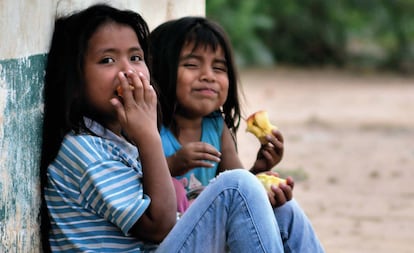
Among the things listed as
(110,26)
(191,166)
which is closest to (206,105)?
(191,166)

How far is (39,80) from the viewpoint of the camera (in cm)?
264

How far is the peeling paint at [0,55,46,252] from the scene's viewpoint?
7.97 feet

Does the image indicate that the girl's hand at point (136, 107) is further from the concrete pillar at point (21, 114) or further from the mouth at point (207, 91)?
the mouth at point (207, 91)

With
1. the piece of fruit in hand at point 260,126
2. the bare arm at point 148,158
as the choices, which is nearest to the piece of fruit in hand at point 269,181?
the piece of fruit in hand at point 260,126

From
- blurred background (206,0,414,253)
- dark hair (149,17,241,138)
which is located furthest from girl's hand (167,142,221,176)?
blurred background (206,0,414,253)

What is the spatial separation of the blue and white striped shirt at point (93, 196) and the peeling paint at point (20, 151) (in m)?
0.06

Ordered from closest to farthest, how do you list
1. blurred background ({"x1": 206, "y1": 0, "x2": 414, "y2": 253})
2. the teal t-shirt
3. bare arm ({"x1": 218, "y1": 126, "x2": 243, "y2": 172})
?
the teal t-shirt
bare arm ({"x1": 218, "y1": 126, "x2": 243, "y2": 172})
blurred background ({"x1": 206, "y1": 0, "x2": 414, "y2": 253})

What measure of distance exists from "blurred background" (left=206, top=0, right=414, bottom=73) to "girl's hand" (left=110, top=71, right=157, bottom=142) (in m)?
12.2

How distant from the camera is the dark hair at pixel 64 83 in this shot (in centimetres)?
266

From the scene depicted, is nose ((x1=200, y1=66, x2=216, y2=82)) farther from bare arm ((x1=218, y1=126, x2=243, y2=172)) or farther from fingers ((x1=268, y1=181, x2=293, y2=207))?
fingers ((x1=268, y1=181, x2=293, y2=207))

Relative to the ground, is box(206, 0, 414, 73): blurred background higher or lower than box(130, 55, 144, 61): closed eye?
lower

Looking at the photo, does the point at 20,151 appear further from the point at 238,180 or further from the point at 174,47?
the point at 174,47

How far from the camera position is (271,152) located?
11.3 feet

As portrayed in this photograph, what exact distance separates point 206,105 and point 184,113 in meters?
0.11
